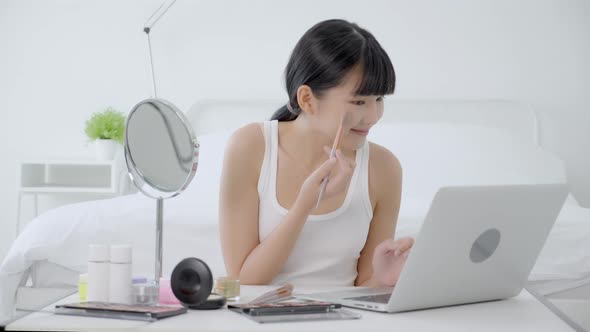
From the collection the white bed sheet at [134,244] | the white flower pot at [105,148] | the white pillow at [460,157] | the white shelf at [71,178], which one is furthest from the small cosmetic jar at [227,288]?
the white flower pot at [105,148]

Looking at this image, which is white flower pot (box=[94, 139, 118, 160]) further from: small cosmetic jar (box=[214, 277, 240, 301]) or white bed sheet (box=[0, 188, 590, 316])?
small cosmetic jar (box=[214, 277, 240, 301])

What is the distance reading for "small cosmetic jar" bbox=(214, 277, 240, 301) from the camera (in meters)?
1.02

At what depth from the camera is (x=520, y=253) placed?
1.03m

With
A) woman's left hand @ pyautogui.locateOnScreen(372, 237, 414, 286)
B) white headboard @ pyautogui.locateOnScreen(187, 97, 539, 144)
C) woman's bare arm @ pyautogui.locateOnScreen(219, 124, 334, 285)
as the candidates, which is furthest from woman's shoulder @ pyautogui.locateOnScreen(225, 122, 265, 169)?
white headboard @ pyautogui.locateOnScreen(187, 97, 539, 144)

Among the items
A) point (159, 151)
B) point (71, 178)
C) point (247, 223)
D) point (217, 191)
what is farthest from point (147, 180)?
point (71, 178)

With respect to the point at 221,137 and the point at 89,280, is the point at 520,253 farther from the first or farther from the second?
the point at 221,137

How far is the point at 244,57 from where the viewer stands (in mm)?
3379

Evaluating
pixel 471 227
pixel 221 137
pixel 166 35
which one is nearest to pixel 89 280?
pixel 471 227

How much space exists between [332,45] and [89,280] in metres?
0.66

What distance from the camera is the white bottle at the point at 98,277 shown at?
963 mm

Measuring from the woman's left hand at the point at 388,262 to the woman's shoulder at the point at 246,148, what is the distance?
38 centimetres

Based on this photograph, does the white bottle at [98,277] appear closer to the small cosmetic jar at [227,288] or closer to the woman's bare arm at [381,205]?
the small cosmetic jar at [227,288]

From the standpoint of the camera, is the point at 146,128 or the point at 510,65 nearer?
the point at 146,128

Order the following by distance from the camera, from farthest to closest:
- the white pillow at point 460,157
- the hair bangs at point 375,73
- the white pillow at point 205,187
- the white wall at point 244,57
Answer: the white wall at point 244,57 → the white pillow at point 460,157 → the white pillow at point 205,187 → the hair bangs at point 375,73
